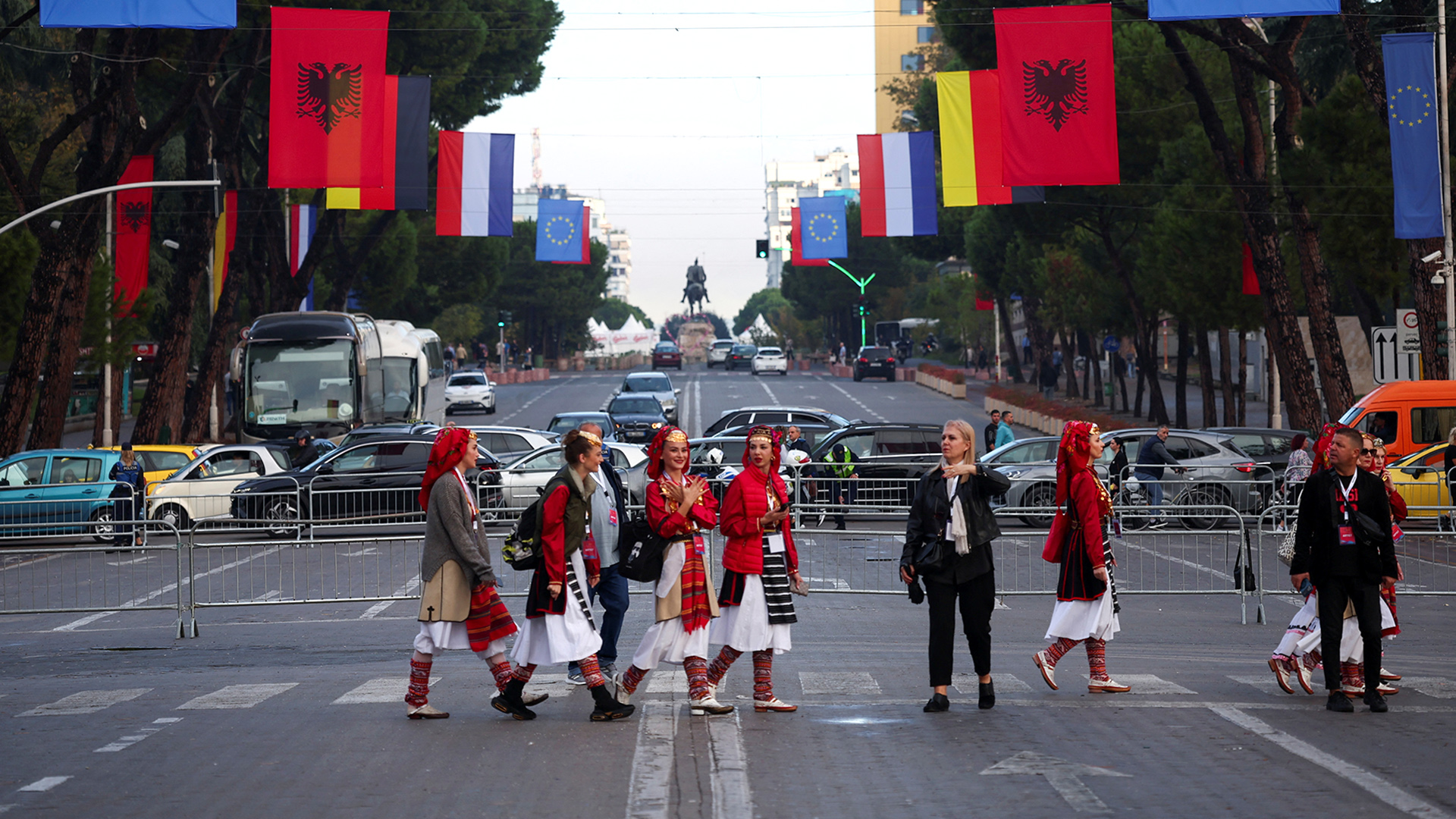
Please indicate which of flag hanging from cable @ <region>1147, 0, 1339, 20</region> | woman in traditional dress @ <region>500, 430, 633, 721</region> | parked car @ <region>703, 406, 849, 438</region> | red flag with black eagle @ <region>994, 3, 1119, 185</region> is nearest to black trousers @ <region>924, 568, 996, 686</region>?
woman in traditional dress @ <region>500, 430, 633, 721</region>

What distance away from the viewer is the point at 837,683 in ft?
33.2

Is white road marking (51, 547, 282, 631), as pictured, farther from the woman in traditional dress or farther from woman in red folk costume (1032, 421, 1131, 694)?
woman in red folk costume (1032, 421, 1131, 694)

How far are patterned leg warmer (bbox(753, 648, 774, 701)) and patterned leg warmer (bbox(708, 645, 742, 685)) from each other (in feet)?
0.38

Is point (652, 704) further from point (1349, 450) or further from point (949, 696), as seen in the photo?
point (1349, 450)

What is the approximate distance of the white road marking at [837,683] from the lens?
9812 mm

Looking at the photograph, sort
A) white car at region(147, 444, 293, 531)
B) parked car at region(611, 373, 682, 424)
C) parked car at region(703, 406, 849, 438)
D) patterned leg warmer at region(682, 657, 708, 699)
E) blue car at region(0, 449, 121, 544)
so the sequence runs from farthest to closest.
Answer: parked car at region(611, 373, 682, 424) < parked car at region(703, 406, 849, 438) < white car at region(147, 444, 293, 531) < blue car at region(0, 449, 121, 544) < patterned leg warmer at region(682, 657, 708, 699)

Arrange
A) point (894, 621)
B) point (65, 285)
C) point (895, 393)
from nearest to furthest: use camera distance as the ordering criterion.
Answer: point (894, 621) < point (65, 285) < point (895, 393)

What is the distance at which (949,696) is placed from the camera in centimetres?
962

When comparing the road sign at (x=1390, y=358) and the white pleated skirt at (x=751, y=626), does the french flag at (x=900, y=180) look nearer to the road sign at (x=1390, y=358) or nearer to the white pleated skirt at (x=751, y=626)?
the road sign at (x=1390, y=358)

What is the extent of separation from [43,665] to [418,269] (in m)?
54.5

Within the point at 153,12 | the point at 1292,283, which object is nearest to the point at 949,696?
the point at 153,12

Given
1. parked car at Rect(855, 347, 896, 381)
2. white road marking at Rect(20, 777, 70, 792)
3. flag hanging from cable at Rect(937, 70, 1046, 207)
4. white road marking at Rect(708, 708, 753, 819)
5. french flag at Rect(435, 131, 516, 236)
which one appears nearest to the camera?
white road marking at Rect(708, 708, 753, 819)

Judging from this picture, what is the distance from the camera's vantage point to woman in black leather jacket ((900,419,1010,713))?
29.2ft

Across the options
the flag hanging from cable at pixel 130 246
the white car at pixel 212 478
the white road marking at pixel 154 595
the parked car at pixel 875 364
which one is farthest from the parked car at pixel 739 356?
the white road marking at pixel 154 595
